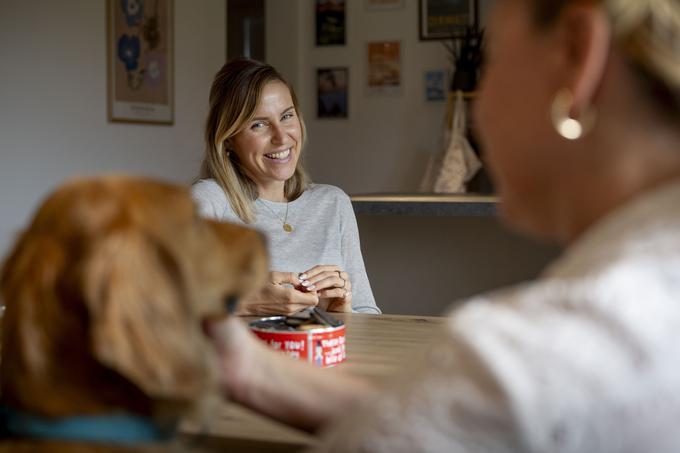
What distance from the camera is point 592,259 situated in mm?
647

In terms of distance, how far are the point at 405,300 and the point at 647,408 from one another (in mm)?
2605

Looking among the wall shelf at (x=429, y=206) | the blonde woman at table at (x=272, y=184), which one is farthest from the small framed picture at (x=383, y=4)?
the blonde woman at table at (x=272, y=184)

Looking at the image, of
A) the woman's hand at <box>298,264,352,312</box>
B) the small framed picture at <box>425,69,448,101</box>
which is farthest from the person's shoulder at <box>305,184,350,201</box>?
the small framed picture at <box>425,69,448,101</box>

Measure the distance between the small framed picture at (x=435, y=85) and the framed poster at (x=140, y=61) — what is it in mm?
1988

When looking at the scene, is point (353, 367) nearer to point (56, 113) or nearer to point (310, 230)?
point (310, 230)

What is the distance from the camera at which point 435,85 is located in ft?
20.1

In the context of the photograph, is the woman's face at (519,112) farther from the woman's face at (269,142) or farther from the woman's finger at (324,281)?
the woman's face at (269,142)

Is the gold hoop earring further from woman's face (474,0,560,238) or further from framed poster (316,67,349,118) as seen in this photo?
framed poster (316,67,349,118)

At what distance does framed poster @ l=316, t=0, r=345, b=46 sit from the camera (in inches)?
248

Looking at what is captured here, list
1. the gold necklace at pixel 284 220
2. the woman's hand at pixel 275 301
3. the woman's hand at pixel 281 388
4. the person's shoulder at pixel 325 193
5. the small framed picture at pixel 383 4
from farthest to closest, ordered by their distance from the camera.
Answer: the small framed picture at pixel 383 4
the person's shoulder at pixel 325 193
the gold necklace at pixel 284 220
the woman's hand at pixel 275 301
the woman's hand at pixel 281 388

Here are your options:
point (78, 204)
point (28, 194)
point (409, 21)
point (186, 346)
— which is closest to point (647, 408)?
point (186, 346)

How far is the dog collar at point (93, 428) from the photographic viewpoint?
656 mm

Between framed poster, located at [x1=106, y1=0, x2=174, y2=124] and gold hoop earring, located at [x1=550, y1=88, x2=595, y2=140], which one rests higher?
framed poster, located at [x1=106, y1=0, x2=174, y2=124]

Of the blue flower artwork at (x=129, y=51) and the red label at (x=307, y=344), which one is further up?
the blue flower artwork at (x=129, y=51)
